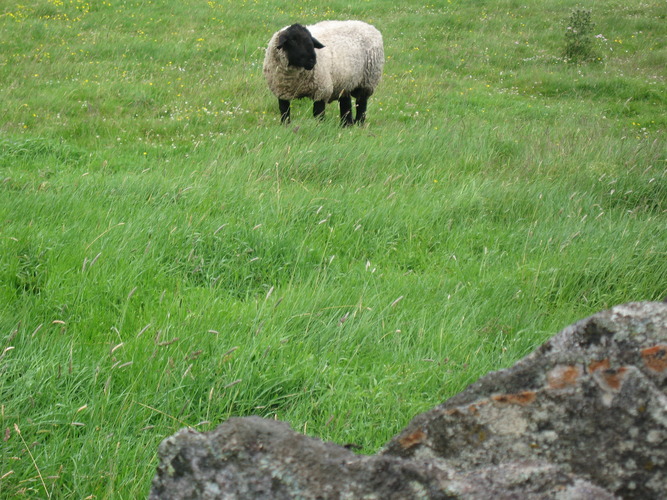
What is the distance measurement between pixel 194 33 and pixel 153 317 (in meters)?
14.7

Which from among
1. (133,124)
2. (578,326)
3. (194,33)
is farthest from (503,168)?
(194,33)

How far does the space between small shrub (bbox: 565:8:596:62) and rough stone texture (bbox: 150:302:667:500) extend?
59.5ft

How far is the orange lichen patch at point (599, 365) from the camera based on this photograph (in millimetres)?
1293

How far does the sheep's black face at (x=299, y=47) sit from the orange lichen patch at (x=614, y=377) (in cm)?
932

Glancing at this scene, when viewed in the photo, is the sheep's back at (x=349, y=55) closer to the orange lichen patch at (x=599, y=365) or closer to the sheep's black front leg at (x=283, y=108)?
the sheep's black front leg at (x=283, y=108)

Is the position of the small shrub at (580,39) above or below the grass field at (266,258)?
above

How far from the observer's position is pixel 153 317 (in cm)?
343

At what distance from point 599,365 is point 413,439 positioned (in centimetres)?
42

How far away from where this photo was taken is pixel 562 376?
130 centimetres

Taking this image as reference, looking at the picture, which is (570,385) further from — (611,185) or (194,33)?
(194,33)

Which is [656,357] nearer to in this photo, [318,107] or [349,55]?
[318,107]

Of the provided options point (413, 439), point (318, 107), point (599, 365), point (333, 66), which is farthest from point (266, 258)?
point (333, 66)

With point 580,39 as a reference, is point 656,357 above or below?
below

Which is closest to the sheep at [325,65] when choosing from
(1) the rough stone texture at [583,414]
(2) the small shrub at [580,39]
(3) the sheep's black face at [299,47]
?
(3) the sheep's black face at [299,47]
